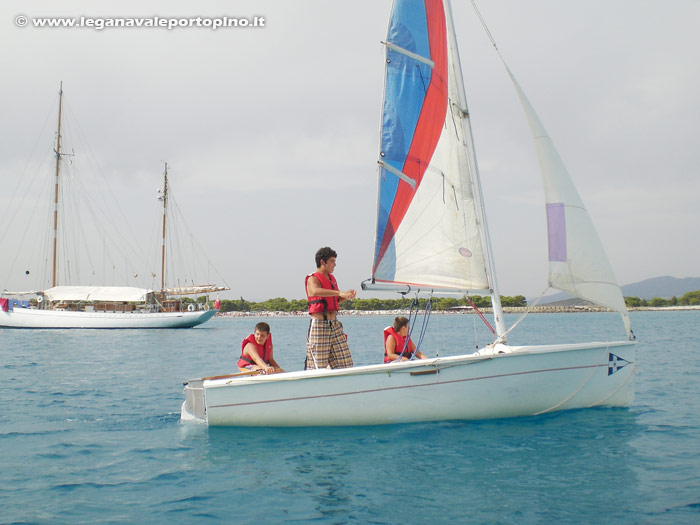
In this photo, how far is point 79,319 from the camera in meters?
52.6

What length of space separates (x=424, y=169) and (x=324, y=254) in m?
2.17

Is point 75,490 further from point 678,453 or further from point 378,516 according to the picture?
point 678,453

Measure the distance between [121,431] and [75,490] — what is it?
313cm

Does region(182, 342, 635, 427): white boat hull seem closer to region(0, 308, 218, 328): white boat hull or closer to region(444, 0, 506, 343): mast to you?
region(444, 0, 506, 343): mast

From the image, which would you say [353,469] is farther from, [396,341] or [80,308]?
[80,308]

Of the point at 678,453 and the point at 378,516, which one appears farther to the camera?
the point at 678,453

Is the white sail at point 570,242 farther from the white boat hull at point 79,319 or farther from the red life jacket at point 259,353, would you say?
the white boat hull at point 79,319

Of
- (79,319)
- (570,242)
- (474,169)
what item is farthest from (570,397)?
(79,319)

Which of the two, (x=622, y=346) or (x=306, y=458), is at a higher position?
(x=622, y=346)

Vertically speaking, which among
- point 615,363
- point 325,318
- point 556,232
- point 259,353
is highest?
point 556,232

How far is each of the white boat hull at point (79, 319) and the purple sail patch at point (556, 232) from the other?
5131cm

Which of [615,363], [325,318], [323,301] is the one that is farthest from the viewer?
[615,363]

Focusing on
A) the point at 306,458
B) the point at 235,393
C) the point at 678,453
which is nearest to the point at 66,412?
the point at 235,393

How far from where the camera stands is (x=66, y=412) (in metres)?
10.8
